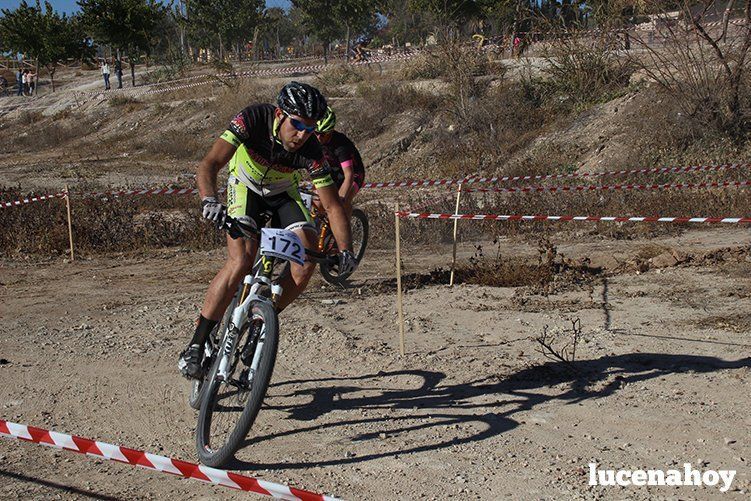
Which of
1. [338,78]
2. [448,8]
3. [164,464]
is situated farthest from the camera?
[448,8]

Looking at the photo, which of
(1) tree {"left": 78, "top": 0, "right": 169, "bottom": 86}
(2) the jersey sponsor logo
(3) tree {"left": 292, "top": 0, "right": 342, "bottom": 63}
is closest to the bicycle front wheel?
(2) the jersey sponsor logo

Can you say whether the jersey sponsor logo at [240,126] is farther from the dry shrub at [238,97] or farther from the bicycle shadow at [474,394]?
the dry shrub at [238,97]

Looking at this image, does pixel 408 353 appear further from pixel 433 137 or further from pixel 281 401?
pixel 433 137

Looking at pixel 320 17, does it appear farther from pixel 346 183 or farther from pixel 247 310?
pixel 247 310

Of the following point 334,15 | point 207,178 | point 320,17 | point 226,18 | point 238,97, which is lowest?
point 207,178

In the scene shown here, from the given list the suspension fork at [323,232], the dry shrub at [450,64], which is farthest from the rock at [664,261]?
the dry shrub at [450,64]

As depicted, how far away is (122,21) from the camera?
4566 cm

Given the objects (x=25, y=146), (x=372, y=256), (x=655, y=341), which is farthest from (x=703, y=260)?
(x=25, y=146)

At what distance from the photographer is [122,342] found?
7.20 m

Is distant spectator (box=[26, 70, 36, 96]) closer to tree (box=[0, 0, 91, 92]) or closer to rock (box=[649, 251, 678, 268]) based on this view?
tree (box=[0, 0, 91, 92])

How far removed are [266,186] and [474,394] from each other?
79.5 inches

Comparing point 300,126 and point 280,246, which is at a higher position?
point 300,126

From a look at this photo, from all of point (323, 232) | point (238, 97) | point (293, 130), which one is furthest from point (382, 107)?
point (293, 130)

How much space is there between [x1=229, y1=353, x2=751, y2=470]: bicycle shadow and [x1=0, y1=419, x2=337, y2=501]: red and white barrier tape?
1.39m
